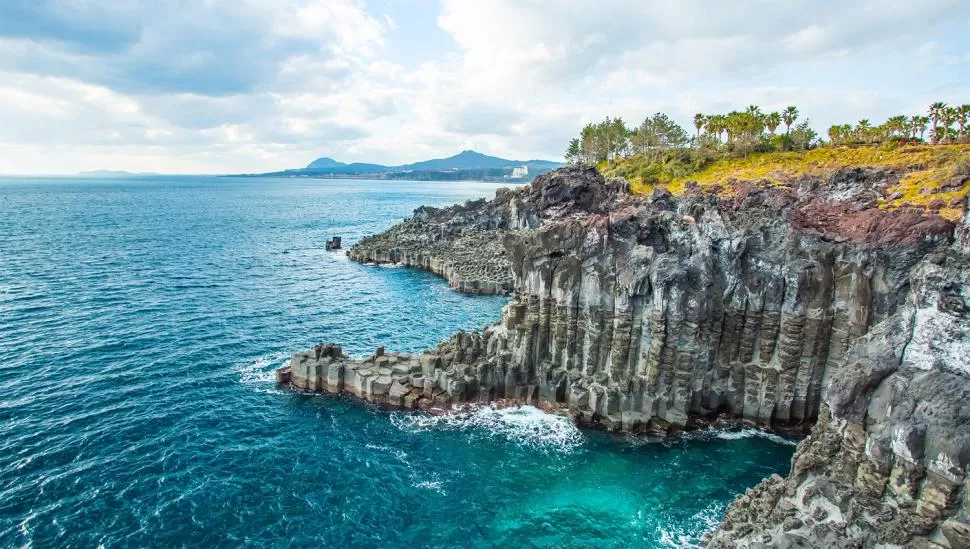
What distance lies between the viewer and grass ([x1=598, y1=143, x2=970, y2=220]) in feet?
226

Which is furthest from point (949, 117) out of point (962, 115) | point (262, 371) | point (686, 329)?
point (262, 371)

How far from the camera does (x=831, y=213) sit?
158 feet

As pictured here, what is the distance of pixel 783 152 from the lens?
439ft

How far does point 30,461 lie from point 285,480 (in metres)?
17.6

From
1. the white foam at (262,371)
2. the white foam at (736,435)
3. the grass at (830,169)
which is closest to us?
the white foam at (736,435)

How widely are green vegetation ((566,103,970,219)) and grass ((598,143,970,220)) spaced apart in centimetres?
19

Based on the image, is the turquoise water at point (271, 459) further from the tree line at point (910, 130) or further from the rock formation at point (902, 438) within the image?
the tree line at point (910, 130)

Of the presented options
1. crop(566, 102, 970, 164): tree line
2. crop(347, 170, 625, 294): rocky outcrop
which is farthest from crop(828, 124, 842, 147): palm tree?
crop(347, 170, 625, 294): rocky outcrop

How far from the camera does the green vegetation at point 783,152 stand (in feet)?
282

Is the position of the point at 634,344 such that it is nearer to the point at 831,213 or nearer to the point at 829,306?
the point at 829,306

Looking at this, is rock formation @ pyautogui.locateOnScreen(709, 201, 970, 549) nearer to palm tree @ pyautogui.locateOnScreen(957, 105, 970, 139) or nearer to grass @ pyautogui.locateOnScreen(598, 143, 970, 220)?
grass @ pyautogui.locateOnScreen(598, 143, 970, 220)

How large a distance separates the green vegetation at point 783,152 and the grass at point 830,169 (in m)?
0.19

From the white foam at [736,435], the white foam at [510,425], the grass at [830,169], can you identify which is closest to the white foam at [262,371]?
the white foam at [510,425]

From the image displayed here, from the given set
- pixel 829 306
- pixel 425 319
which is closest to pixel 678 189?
pixel 425 319
